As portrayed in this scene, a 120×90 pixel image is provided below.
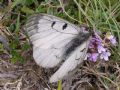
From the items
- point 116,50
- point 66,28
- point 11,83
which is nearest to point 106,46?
point 116,50

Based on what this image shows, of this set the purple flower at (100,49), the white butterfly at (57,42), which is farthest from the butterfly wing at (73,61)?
the purple flower at (100,49)

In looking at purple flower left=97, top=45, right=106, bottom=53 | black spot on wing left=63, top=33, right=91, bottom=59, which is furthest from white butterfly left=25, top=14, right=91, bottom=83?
purple flower left=97, top=45, right=106, bottom=53

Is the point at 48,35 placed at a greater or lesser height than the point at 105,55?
greater

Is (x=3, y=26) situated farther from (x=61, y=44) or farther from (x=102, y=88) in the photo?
(x=102, y=88)

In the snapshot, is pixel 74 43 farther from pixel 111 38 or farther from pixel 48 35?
pixel 111 38

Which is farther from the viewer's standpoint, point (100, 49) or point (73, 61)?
point (100, 49)

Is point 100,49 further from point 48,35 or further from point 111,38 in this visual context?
point 48,35

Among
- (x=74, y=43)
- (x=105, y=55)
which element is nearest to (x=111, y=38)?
(x=105, y=55)

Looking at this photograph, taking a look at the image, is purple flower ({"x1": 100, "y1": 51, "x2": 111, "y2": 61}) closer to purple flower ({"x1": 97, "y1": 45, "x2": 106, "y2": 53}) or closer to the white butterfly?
purple flower ({"x1": 97, "y1": 45, "x2": 106, "y2": 53})
